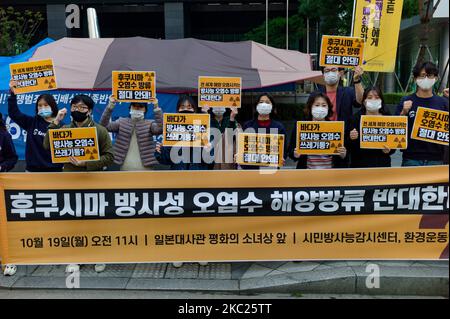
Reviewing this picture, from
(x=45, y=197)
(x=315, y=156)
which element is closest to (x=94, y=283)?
(x=45, y=197)

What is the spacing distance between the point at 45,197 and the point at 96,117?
4.66m

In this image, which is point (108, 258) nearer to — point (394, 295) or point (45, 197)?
point (45, 197)

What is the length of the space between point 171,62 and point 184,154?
5176 millimetres

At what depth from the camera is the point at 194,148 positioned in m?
4.38

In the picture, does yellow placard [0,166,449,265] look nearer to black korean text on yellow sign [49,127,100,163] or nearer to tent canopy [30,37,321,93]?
black korean text on yellow sign [49,127,100,163]

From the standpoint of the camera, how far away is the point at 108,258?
13.2 feet

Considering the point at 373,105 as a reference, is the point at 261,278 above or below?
below

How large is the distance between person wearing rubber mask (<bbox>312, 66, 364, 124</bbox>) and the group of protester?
0.03 meters

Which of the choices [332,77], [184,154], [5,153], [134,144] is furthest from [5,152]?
[332,77]

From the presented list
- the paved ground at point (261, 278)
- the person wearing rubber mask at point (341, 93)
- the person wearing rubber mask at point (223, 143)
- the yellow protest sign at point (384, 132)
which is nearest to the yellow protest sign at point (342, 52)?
the person wearing rubber mask at point (341, 93)

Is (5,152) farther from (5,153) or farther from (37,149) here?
(37,149)

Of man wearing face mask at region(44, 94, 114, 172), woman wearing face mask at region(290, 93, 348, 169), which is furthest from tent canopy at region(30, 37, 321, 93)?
woman wearing face mask at region(290, 93, 348, 169)

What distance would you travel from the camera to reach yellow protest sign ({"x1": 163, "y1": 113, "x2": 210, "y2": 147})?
421 cm

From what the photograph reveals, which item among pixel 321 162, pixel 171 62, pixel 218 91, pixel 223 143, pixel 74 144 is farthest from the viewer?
pixel 171 62
